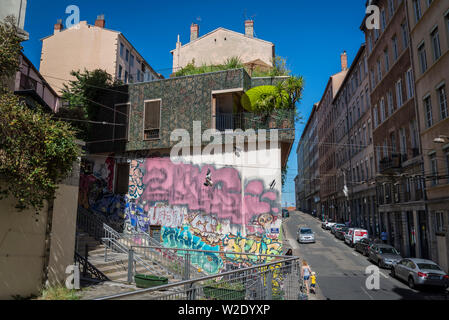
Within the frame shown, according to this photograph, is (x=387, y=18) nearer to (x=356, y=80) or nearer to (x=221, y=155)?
(x=356, y=80)

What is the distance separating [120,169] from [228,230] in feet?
25.6

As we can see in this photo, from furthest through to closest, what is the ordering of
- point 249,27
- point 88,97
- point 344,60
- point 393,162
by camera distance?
point 344,60 < point 249,27 < point 393,162 < point 88,97

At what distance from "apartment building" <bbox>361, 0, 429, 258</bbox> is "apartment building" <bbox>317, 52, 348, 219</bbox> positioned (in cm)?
2270

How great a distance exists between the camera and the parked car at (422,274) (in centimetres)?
1656

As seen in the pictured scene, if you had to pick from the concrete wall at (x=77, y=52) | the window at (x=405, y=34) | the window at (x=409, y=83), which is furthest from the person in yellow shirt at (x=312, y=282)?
the concrete wall at (x=77, y=52)

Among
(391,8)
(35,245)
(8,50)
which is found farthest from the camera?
(391,8)

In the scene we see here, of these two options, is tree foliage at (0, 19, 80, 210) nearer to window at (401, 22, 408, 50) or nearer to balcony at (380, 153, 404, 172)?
balcony at (380, 153, 404, 172)

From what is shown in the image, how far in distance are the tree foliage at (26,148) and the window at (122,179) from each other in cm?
972

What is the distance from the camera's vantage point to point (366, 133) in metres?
40.6

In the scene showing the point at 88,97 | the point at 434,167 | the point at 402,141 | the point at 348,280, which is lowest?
the point at 348,280

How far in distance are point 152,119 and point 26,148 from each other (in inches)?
447

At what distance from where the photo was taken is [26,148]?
30.6ft

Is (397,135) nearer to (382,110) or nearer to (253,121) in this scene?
(382,110)

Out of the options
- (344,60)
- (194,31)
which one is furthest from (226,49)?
(344,60)
